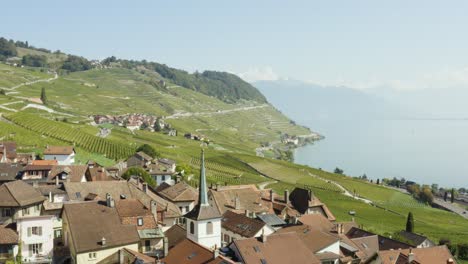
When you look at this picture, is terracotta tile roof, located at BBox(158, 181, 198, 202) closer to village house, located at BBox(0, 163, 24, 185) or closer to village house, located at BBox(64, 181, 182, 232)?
village house, located at BBox(64, 181, 182, 232)

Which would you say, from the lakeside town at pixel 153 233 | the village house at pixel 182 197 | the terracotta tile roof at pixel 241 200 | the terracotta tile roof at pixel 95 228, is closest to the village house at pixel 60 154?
the lakeside town at pixel 153 233

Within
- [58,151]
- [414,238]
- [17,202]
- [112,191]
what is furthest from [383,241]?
[58,151]

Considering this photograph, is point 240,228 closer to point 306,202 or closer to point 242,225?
point 242,225

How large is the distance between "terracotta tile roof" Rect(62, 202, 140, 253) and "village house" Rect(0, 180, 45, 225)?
532 centimetres

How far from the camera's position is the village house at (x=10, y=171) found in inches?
2287

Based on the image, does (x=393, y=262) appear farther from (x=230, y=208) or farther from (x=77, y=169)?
(x=77, y=169)

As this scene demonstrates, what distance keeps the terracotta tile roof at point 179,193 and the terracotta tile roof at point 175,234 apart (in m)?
12.8

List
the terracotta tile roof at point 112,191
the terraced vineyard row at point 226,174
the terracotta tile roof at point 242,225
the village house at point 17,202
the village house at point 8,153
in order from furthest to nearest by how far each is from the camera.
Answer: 1. the terraced vineyard row at point 226,174
2. the village house at point 8,153
3. the terracotta tile roof at point 112,191
4. the terracotta tile roof at point 242,225
5. the village house at point 17,202

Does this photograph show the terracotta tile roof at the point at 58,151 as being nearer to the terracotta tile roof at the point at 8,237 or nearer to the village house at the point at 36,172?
the village house at the point at 36,172

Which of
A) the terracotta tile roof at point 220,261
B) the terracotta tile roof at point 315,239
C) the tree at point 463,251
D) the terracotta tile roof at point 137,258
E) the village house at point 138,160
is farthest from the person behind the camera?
the village house at point 138,160

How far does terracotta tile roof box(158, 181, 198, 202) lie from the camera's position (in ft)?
188

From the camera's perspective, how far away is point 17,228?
3659 cm

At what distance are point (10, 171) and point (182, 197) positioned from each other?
889 inches

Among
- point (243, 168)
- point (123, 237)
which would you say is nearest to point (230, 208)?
point (123, 237)
